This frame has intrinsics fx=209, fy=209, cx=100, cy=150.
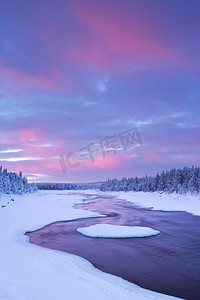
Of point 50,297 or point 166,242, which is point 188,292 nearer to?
point 50,297

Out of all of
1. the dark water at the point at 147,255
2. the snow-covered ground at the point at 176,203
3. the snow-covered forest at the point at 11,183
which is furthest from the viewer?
the snow-covered forest at the point at 11,183

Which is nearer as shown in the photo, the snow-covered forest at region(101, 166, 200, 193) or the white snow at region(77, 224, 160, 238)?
the white snow at region(77, 224, 160, 238)

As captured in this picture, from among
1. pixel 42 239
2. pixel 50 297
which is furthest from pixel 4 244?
pixel 50 297

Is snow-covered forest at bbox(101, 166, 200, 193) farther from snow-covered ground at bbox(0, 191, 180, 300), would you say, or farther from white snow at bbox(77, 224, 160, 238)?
snow-covered ground at bbox(0, 191, 180, 300)

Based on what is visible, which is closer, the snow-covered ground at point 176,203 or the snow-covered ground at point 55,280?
the snow-covered ground at point 55,280

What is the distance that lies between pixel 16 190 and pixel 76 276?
83584mm

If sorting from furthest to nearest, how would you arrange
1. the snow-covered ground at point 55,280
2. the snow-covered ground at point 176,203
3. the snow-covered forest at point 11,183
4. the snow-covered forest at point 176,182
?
1. the snow-covered forest at point 176,182
2. the snow-covered forest at point 11,183
3. the snow-covered ground at point 176,203
4. the snow-covered ground at point 55,280

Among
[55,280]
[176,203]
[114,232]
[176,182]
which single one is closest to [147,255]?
[114,232]

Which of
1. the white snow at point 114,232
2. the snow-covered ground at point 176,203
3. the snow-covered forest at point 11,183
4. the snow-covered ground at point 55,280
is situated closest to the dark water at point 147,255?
the white snow at point 114,232

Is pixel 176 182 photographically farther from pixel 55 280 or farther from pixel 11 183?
pixel 55 280

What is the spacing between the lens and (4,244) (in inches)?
657

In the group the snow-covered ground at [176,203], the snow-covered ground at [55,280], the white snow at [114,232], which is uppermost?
the snow-covered ground at [55,280]

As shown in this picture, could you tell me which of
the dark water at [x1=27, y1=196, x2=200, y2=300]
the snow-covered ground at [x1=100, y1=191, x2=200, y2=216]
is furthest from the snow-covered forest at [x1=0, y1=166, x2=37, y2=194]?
the dark water at [x1=27, y1=196, x2=200, y2=300]

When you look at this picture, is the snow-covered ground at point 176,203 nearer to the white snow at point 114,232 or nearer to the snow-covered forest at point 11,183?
the white snow at point 114,232
